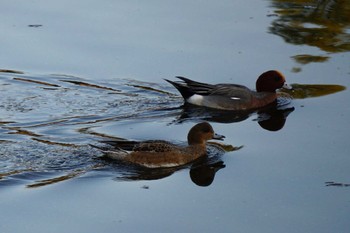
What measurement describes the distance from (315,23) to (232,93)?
3341 millimetres

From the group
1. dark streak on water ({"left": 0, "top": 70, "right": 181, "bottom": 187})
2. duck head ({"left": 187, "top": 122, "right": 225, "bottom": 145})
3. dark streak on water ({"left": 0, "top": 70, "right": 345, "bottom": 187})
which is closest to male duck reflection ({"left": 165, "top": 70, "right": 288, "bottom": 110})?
dark streak on water ({"left": 0, "top": 70, "right": 345, "bottom": 187})

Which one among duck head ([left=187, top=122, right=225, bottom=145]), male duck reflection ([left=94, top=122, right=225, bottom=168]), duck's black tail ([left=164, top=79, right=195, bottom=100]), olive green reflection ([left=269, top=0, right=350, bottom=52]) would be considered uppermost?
olive green reflection ([left=269, top=0, right=350, bottom=52])

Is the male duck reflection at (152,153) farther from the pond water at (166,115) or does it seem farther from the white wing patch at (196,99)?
the white wing patch at (196,99)

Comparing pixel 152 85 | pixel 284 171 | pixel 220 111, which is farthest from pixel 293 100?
pixel 284 171

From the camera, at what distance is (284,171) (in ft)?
31.5

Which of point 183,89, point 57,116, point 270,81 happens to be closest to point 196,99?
point 183,89

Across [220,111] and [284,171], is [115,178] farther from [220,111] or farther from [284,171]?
[220,111]

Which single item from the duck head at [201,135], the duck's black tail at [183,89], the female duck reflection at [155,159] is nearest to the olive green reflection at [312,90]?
the duck's black tail at [183,89]

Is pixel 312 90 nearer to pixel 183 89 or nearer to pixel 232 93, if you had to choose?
pixel 232 93

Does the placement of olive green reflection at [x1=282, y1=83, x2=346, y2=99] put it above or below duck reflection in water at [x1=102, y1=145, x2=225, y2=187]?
above

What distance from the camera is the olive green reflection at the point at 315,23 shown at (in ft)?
46.5

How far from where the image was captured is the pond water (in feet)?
28.1

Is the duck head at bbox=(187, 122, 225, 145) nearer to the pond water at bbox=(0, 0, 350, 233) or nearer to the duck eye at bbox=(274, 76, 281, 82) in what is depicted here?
the pond water at bbox=(0, 0, 350, 233)

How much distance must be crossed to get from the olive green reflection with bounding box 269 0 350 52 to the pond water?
3 centimetres
